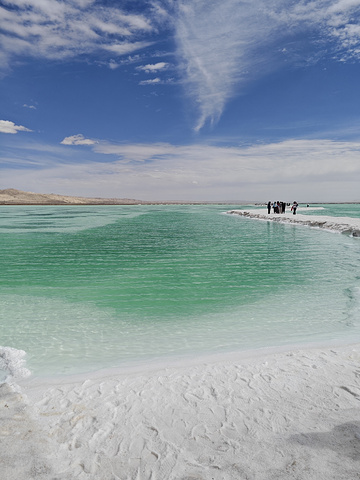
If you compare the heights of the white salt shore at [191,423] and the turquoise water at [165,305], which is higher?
the white salt shore at [191,423]

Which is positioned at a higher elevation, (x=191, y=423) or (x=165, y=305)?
(x=191, y=423)

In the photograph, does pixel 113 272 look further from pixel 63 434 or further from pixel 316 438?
pixel 316 438

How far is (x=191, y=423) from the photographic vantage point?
13.5 feet

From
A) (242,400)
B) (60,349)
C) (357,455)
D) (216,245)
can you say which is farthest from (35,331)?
(216,245)

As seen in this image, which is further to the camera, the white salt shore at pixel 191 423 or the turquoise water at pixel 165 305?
the turquoise water at pixel 165 305

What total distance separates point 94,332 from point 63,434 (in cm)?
371

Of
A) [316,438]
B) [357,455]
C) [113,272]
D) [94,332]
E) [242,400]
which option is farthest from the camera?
[113,272]

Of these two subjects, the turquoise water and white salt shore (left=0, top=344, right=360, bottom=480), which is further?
the turquoise water

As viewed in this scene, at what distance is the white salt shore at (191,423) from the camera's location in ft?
11.1

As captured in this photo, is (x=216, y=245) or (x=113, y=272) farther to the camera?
(x=216, y=245)

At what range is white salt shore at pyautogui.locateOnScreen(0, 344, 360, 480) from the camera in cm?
339

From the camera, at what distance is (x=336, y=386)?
4836mm

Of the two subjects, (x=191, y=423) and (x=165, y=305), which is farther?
(x=165, y=305)

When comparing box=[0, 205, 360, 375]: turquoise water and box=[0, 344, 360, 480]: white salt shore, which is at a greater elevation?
box=[0, 344, 360, 480]: white salt shore
